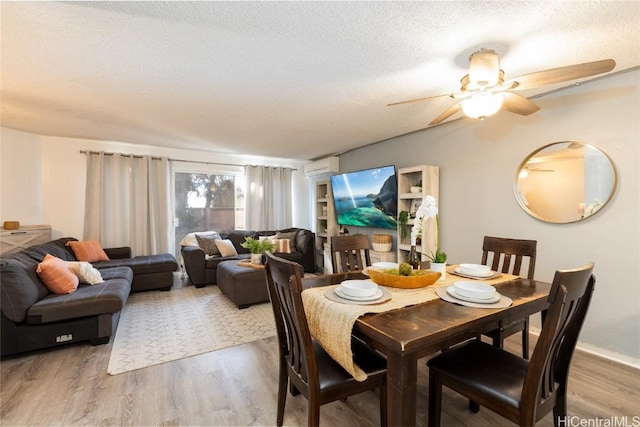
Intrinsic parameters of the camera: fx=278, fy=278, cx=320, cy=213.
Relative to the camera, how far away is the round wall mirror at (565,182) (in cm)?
234

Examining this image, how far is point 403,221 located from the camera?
12.5ft

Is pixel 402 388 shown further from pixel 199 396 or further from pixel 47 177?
pixel 47 177

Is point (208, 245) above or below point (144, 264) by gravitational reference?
above

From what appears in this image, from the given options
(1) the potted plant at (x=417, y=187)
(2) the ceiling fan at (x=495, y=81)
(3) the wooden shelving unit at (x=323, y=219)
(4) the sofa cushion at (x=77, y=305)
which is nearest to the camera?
(2) the ceiling fan at (x=495, y=81)

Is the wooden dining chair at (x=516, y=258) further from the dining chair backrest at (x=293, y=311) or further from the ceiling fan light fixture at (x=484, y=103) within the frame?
the dining chair backrest at (x=293, y=311)

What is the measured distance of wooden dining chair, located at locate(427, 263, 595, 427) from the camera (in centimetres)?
107

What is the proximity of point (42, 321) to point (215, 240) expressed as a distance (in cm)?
255

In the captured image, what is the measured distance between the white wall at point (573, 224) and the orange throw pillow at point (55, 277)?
13.7 feet

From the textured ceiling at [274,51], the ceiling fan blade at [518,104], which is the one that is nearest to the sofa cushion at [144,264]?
the textured ceiling at [274,51]

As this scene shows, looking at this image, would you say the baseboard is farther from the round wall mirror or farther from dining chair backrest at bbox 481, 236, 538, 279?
the round wall mirror

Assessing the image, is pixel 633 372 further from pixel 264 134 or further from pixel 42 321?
pixel 42 321

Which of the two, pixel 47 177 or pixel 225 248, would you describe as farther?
pixel 225 248

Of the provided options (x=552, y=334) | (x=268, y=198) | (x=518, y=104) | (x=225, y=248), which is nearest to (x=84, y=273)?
(x=225, y=248)

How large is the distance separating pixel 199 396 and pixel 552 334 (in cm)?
205
